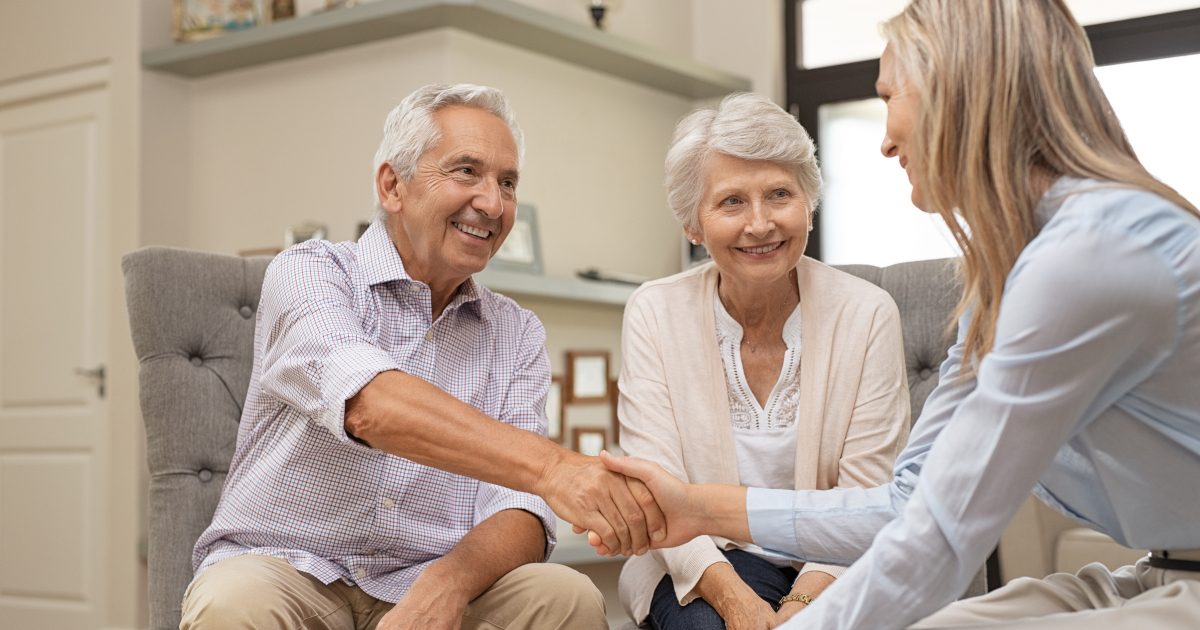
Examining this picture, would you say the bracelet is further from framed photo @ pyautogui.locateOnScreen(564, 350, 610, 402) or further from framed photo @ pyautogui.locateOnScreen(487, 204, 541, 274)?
framed photo @ pyautogui.locateOnScreen(564, 350, 610, 402)

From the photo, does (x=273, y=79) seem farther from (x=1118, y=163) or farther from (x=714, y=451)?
(x=1118, y=163)

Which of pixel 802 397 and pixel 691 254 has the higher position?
pixel 691 254

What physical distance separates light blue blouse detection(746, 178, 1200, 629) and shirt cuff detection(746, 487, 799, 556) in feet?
0.92

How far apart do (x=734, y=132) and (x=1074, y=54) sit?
32.0 inches

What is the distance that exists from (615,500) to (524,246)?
2686mm

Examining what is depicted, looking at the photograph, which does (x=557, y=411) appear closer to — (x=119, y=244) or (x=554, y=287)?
(x=554, y=287)

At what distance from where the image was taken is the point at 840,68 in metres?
5.41

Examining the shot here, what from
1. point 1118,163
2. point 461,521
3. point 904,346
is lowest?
point 461,521

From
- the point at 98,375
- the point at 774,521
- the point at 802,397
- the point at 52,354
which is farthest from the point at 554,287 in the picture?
the point at 774,521

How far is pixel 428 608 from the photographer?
1743 millimetres

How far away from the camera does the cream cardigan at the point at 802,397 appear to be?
196 cm

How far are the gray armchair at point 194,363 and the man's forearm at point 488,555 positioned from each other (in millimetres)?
517

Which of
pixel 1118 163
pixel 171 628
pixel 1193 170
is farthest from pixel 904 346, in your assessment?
pixel 1193 170

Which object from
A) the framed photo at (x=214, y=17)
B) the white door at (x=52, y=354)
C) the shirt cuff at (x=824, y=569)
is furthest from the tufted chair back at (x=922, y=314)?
the white door at (x=52, y=354)
